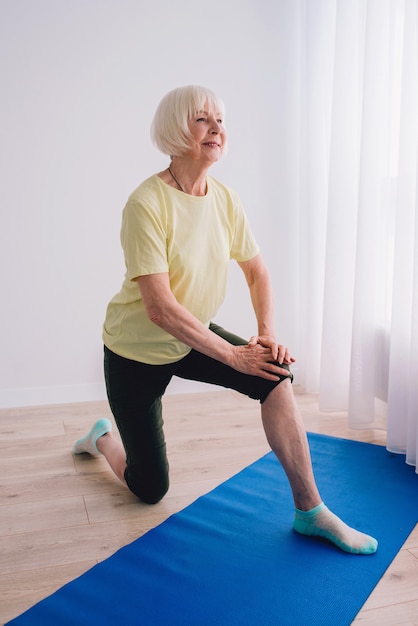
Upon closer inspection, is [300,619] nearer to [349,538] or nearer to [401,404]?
[349,538]

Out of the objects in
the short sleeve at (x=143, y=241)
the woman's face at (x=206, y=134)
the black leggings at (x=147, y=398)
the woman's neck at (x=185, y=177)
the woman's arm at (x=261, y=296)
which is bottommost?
the black leggings at (x=147, y=398)

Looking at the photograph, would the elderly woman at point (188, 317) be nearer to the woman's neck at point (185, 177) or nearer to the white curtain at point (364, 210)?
the woman's neck at point (185, 177)

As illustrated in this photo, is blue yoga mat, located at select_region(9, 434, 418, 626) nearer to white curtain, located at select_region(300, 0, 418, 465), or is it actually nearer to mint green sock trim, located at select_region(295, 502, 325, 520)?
mint green sock trim, located at select_region(295, 502, 325, 520)

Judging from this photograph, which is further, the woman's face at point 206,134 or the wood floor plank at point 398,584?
the woman's face at point 206,134

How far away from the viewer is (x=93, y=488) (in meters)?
2.13

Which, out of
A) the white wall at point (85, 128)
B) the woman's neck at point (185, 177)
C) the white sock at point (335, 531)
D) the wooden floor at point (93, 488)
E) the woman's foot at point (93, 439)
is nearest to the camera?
the wooden floor at point (93, 488)

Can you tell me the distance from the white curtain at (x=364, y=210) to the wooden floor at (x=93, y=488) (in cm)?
22

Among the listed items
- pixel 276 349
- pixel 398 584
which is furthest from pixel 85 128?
pixel 398 584

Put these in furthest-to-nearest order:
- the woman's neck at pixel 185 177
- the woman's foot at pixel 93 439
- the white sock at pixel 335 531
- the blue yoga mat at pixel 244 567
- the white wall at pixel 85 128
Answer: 1. the white wall at pixel 85 128
2. the woman's foot at pixel 93 439
3. the woman's neck at pixel 185 177
4. the white sock at pixel 335 531
5. the blue yoga mat at pixel 244 567

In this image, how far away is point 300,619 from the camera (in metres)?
1.39

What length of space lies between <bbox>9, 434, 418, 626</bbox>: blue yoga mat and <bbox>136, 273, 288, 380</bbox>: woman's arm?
0.46 m

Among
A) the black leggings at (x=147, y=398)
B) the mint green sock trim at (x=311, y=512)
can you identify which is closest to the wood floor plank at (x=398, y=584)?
the mint green sock trim at (x=311, y=512)

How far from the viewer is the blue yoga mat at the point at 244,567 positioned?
4.64 ft

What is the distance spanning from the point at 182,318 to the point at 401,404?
3.63ft
